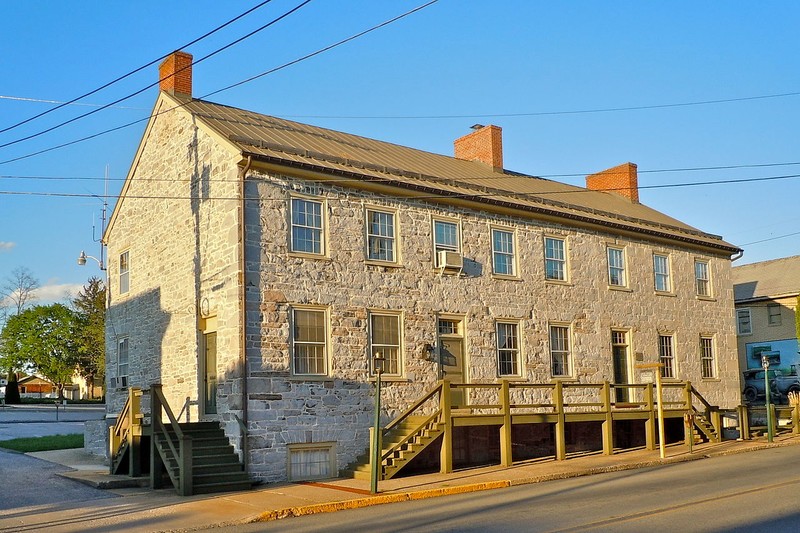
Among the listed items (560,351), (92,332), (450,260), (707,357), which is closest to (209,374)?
(450,260)

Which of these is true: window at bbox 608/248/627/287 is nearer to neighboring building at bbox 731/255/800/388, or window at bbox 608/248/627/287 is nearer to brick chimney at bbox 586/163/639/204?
brick chimney at bbox 586/163/639/204

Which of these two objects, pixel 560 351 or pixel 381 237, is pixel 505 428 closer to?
pixel 560 351

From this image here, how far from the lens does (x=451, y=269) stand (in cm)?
2108

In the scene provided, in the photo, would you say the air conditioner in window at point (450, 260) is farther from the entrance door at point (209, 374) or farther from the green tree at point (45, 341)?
the green tree at point (45, 341)

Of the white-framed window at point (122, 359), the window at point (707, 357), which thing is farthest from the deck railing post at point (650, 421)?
the white-framed window at point (122, 359)

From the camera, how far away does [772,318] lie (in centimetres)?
4409

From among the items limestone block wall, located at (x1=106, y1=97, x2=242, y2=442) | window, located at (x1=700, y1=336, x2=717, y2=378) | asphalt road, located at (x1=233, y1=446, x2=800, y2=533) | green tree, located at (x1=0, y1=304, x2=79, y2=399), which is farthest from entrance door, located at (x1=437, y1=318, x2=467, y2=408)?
green tree, located at (x1=0, y1=304, x2=79, y2=399)

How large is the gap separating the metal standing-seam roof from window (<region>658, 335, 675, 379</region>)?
3.33 m

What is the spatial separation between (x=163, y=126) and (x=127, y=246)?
3781mm

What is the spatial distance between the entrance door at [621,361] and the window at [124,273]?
14007 mm

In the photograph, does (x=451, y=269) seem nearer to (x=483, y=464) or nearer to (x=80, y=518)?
(x=483, y=464)

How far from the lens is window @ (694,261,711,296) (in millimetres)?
28438

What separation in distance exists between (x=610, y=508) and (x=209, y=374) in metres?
9.87

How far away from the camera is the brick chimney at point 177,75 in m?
21.5
